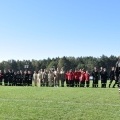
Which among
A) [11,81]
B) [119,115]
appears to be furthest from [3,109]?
[11,81]

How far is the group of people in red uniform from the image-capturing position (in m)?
35.0

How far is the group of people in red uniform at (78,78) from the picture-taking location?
3497cm

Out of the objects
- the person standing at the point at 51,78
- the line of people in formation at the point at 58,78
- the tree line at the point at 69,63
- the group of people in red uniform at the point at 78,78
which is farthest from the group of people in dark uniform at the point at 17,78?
the tree line at the point at 69,63

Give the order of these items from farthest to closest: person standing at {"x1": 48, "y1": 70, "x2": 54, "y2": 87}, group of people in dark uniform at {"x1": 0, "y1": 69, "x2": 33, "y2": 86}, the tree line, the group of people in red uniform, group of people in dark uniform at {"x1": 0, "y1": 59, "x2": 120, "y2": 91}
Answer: the tree line < group of people in dark uniform at {"x1": 0, "y1": 69, "x2": 33, "y2": 86} < person standing at {"x1": 48, "y1": 70, "x2": 54, "y2": 87} < the group of people in red uniform < group of people in dark uniform at {"x1": 0, "y1": 59, "x2": 120, "y2": 91}

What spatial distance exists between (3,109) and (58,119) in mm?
3576

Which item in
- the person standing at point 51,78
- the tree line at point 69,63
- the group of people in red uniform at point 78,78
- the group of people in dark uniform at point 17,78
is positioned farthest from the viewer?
the tree line at point 69,63

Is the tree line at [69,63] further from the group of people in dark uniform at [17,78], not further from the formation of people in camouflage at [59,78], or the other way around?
the formation of people in camouflage at [59,78]

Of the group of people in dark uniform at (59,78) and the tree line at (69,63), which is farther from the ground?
the tree line at (69,63)

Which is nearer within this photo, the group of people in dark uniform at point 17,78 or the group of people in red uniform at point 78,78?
the group of people in red uniform at point 78,78

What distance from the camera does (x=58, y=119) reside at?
12.1 meters

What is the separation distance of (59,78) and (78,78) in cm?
268

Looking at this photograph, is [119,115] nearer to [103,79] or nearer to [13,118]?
[13,118]

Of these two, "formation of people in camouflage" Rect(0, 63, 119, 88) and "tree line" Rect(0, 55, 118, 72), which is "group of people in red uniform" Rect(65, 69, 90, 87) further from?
"tree line" Rect(0, 55, 118, 72)

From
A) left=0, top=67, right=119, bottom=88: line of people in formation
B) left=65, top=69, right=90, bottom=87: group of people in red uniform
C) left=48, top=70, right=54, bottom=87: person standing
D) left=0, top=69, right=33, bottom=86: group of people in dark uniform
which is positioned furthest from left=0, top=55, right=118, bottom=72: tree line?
left=65, top=69, right=90, bottom=87: group of people in red uniform
